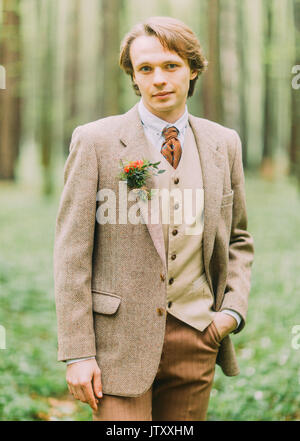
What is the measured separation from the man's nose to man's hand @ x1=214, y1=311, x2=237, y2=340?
111 cm

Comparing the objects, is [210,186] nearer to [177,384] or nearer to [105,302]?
[105,302]

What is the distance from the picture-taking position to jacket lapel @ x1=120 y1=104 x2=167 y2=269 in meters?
2.29

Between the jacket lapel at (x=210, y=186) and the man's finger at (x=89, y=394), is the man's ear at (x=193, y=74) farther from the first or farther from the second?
the man's finger at (x=89, y=394)

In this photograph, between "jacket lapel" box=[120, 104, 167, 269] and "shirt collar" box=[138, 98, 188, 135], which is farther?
"shirt collar" box=[138, 98, 188, 135]

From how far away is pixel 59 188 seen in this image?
681 inches

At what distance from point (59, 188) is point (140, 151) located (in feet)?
50.0

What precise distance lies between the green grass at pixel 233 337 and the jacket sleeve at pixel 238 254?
79.3 inches

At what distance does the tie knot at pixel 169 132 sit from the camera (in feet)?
7.97

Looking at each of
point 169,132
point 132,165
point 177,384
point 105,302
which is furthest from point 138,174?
point 177,384


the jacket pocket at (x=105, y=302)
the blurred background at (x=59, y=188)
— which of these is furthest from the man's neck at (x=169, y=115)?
the blurred background at (x=59, y=188)

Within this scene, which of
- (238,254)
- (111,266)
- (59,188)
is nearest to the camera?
(111,266)

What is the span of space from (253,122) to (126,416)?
31.1 metres

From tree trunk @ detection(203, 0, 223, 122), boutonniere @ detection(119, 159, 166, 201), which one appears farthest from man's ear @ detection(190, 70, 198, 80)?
tree trunk @ detection(203, 0, 223, 122)

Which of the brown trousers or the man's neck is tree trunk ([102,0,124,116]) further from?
the brown trousers
